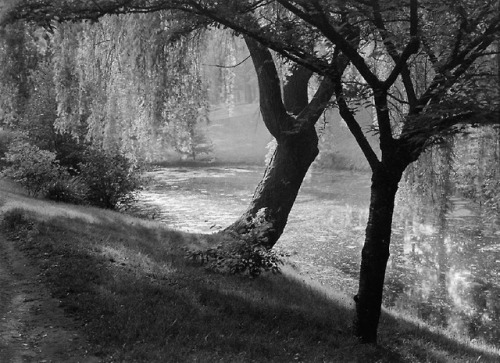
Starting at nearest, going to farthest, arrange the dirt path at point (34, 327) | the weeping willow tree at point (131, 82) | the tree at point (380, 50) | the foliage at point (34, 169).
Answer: the tree at point (380, 50) → the dirt path at point (34, 327) → the weeping willow tree at point (131, 82) → the foliage at point (34, 169)

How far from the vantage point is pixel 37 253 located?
809cm

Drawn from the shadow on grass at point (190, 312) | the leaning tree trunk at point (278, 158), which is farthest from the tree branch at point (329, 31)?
the leaning tree trunk at point (278, 158)

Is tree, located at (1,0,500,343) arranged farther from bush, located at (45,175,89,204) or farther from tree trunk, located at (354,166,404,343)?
bush, located at (45,175,89,204)

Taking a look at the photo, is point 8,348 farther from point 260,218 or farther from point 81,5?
point 260,218

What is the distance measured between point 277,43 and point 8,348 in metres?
4.40

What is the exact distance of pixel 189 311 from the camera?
618 centimetres

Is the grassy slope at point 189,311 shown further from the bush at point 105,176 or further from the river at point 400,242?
the bush at point 105,176

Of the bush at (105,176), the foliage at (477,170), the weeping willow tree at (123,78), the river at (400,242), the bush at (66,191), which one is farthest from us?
the bush at (105,176)

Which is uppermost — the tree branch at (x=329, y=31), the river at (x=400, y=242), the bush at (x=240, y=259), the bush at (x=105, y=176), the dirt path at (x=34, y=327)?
the tree branch at (x=329, y=31)

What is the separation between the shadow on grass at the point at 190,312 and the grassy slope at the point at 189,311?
0.5 inches

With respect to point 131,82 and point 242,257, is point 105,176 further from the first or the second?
point 242,257

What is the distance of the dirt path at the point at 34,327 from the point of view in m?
4.88

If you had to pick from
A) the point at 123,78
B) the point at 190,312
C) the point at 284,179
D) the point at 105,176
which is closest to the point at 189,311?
the point at 190,312

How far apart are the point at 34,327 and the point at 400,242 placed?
13621 millimetres
